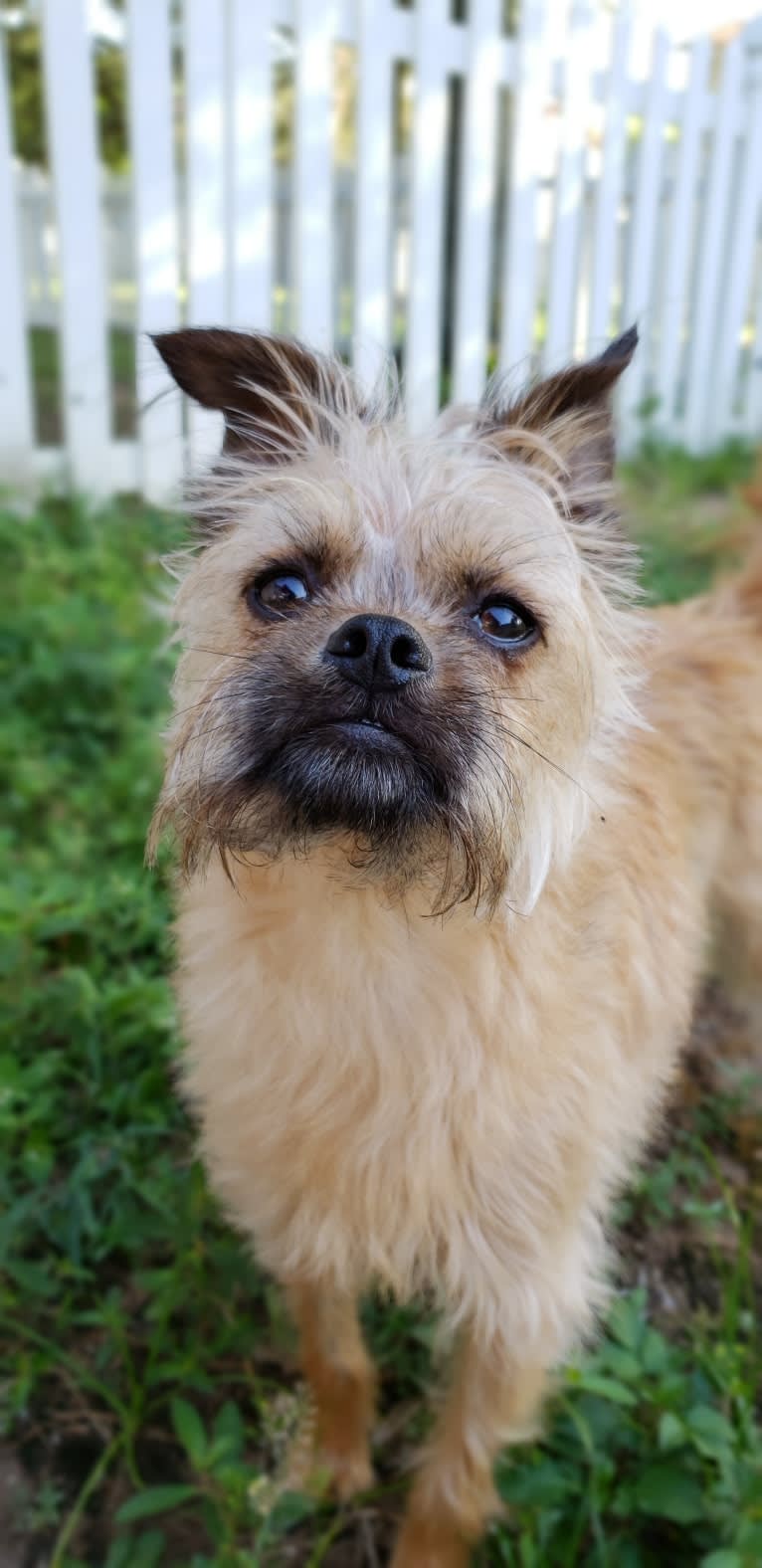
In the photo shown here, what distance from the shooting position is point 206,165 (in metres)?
4.42

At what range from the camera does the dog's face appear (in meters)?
1.30

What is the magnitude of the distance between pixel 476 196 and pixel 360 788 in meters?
4.76

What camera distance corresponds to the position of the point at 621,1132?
177 centimetres

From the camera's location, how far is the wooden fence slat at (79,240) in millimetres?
4047

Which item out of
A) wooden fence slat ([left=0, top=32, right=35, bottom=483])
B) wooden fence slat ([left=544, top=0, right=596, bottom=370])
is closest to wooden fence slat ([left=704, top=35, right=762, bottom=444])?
wooden fence slat ([left=544, top=0, right=596, bottom=370])

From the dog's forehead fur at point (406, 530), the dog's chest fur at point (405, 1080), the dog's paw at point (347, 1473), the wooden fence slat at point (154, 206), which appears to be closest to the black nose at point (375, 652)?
the dog's forehead fur at point (406, 530)

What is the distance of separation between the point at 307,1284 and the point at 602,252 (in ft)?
18.3

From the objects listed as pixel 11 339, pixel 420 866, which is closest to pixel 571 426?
pixel 420 866

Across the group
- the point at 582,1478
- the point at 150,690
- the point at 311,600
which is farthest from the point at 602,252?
the point at 582,1478

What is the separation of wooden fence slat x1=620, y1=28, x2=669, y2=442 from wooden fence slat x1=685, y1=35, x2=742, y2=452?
450mm

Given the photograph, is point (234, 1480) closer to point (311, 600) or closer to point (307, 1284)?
point (307, 1284)

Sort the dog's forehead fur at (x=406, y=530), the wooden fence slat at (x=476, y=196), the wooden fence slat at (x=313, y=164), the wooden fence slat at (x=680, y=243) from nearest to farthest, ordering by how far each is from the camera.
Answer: the dog's forehead fur at (x=406, y=530) < the wooden fence slat at (x=313, y=164) < the wooden fence slat at (x=476, y=196) < the wooden fence slat at (x=680, y=243)

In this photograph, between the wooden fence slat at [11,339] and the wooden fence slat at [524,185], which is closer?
the wooden fence slat at [11,339]

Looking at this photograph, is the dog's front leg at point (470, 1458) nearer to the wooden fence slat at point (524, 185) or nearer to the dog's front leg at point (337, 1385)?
the dog's front leg at point (337, 1385)
